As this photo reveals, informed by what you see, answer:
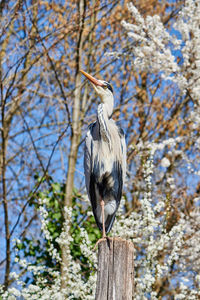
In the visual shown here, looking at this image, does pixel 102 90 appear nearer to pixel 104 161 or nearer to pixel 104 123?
pixel 104 123

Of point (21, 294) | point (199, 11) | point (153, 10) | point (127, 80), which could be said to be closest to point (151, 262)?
point (21, 294)

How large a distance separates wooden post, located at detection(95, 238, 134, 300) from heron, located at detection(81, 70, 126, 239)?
682 mm

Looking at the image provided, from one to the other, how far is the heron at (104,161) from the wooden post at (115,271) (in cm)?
68

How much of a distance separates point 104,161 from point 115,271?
962 mm

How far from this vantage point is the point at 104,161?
3199 mm

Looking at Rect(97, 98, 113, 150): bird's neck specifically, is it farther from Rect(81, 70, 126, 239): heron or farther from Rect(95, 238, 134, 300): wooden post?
Rect(95, 238, 134, 300): wooden post

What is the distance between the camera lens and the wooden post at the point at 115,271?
236cm

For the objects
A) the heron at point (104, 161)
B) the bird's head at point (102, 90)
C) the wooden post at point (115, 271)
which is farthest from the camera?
the bird's head at point (102, 90)

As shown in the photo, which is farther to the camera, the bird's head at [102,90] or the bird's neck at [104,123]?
the bird's head at [102,90]

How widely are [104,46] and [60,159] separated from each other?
190cm

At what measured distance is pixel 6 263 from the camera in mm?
6023

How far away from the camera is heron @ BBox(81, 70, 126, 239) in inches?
127

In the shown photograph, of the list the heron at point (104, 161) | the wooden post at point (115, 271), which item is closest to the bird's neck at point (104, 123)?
the heron at point (104, 161)

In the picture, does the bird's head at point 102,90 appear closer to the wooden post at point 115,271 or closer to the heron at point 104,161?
the heron at point 104,161
